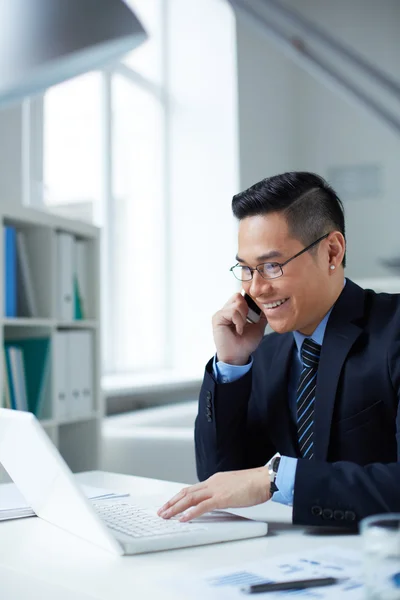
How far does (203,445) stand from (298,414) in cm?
23

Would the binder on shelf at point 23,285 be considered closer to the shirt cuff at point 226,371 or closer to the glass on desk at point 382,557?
the shirt cuff at point 226,371

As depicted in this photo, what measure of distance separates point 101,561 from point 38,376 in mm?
1898

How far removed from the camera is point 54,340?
2902mm

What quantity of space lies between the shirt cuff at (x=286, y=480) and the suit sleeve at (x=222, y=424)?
0.47 m

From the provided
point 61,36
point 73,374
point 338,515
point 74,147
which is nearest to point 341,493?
point 338,515

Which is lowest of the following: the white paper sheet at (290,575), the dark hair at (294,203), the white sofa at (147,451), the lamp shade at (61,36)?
the white sofa at (147,451)

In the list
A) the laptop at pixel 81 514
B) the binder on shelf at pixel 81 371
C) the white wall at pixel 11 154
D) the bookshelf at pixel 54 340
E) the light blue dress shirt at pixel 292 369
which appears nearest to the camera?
the laptop at pixel 81 514

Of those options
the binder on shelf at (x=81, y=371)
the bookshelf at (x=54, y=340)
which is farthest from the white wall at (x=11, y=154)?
the binder on shelf at (x=81, y=371)

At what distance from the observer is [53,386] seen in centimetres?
289

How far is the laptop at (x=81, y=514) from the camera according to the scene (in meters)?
1.11

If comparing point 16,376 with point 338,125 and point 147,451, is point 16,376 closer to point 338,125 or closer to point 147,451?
point 147,451

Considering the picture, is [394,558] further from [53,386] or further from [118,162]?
[118,162]

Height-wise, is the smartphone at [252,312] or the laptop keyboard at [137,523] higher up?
the smartphone at [252,312]

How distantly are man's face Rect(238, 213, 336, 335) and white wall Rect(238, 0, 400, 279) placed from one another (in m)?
4.01
